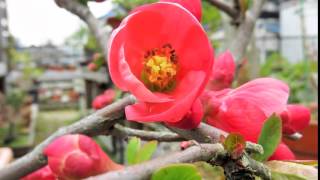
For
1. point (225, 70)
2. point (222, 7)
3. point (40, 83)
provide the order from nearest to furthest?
point (225, 70) < point (222, 7) < point (40, 83)

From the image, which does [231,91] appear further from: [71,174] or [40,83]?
[40,83]

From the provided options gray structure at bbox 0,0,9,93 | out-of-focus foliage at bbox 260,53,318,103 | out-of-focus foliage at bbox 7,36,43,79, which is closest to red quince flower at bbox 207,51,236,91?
out-of-focus foliage at bbox 260,53,318,103

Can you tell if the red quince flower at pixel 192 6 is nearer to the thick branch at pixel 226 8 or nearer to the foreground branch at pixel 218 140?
the foreground branch at pixel 218 140

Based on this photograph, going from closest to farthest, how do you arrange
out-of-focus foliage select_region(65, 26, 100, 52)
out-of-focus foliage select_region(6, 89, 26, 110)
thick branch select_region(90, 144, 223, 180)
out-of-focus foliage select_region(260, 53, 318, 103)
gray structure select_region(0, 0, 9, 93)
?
1. thick branch select_region(90, 144, 223, 180)
2. out-of-focus foliage select_region(65, 26, 100, 52)
3. out-of-focus foliage select_region(260, 53, 318, 103)
4. out-of-focus foliage select_region(6, 89, 26, 110)
5. gray structure select_region(0, 0, 9, 93)

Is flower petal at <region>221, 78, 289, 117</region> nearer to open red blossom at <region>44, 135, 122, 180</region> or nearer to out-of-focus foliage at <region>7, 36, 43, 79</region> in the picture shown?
open red blossom at <region>44, 135, 122, 180</region>

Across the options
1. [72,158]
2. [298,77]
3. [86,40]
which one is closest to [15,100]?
[86,40]

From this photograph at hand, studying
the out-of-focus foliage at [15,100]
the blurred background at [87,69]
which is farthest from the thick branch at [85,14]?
the out-of-focus foliage at [15,100]

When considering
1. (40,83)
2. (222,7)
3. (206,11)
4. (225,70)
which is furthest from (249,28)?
(40,83)

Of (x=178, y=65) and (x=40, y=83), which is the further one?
(x=40, y=83)
